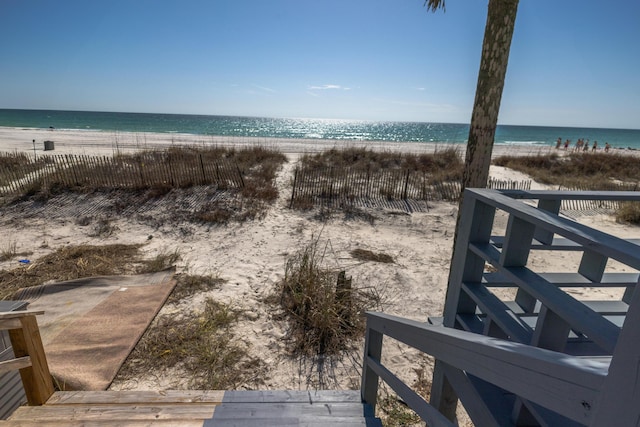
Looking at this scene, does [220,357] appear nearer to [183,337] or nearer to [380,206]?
[183,337]

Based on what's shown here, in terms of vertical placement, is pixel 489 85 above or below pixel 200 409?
above

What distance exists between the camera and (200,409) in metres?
2.45

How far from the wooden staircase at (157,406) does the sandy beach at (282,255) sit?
2.49 feet

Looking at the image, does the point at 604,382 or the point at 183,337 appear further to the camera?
the point at 183,337

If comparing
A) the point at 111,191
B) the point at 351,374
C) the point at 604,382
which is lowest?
the point at 351,374

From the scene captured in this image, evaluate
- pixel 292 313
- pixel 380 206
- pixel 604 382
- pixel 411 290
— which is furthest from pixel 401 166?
pixel 604 382

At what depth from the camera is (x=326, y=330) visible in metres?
4.21

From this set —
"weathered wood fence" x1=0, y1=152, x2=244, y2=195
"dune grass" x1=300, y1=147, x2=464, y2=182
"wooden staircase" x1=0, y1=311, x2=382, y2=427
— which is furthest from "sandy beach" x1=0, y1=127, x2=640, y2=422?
"dune grass" x1=300, y1=147, x2=464, y2=182

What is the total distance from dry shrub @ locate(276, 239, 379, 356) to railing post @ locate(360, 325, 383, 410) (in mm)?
1589

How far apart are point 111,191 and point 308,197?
230 inches

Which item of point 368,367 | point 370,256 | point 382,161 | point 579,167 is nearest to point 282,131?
point 382,161

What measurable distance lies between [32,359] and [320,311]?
2935 mm

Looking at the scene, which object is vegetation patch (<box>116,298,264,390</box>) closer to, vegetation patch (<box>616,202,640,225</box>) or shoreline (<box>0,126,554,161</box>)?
vegetation patch (<box>616,202,640,225</box>)

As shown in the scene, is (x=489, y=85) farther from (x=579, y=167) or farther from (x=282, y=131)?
(x=282, y=131)
